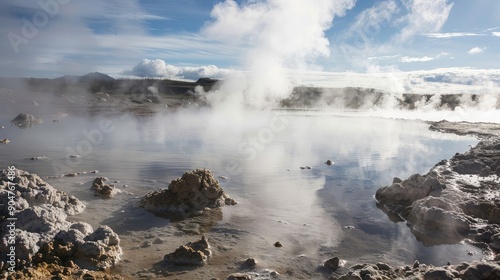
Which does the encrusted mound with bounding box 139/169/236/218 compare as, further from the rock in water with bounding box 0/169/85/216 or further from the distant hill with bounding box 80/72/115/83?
the distant hill with bounding box 80/72/115/83

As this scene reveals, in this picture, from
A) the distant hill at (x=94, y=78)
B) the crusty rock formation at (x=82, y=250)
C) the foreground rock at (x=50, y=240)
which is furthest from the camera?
the distant hill at (x=94, y=78)

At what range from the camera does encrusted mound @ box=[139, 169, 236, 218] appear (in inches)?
338

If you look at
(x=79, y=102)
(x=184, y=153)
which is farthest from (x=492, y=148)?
(x=79, y=102)

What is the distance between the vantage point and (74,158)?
13180 millimetres

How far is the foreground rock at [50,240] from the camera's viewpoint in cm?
542

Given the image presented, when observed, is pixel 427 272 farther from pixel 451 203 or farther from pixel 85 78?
pixel 85 78

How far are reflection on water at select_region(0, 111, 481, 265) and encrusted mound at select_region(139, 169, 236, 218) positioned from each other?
412 millimetres

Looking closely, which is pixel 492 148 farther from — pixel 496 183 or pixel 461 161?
pixel 496 183

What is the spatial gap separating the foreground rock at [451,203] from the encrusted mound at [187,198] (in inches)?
167

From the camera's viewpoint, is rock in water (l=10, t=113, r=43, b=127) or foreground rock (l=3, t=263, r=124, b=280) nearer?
foreground rock (l=3, t=263, r=124, b=280)

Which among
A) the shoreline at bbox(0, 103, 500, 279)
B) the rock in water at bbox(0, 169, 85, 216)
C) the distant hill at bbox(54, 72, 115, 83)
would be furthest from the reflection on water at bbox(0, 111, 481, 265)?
the distant hill at bbox(54, 72, 115, 83)

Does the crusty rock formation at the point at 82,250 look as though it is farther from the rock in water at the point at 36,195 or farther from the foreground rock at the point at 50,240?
the rock in water at the point at 36,195

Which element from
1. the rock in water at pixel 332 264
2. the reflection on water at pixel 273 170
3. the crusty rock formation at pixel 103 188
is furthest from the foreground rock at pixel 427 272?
the crusty rock formation at pixel 103 188

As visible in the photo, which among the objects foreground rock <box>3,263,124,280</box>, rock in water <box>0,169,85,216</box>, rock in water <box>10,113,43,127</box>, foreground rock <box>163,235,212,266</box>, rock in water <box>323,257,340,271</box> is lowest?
rock in water <box>323,257,340,271</box>
